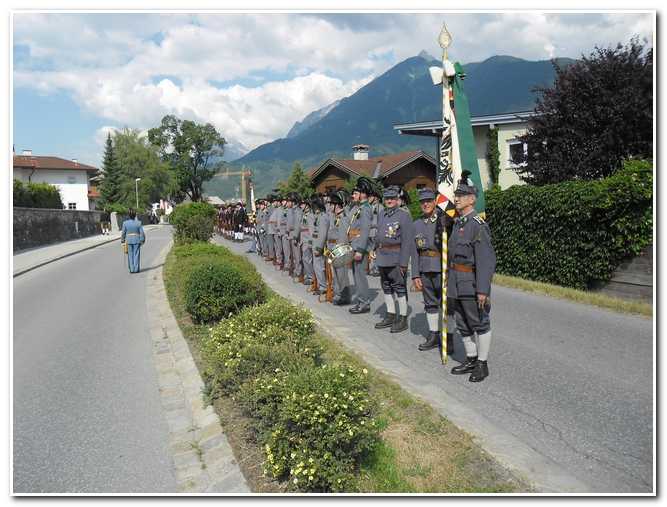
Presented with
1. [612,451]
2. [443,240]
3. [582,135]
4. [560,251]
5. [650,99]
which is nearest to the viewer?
[612,451]

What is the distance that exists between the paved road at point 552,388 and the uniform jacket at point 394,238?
1.09 meters

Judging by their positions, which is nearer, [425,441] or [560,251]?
[425,441]

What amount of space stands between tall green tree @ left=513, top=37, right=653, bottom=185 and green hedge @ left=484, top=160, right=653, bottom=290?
362 centimetres

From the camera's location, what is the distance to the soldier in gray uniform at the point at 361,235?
29.0ft

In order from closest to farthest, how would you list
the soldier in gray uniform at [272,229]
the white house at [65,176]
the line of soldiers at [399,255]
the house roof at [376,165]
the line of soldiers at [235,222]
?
1. the line of soldiers at [399,255]
2. the soldier in gray uniform at [272,229]
3. the line of soldiers at [235,222]
4. the house roof at [376,165]
5. the white house at [65,176]

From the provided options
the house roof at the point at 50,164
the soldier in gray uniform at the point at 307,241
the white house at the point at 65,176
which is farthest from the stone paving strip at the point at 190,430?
the white house at the point at 65,176

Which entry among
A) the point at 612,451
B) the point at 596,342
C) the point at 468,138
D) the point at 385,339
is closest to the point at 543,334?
the point at 596,342

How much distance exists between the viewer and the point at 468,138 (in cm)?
654

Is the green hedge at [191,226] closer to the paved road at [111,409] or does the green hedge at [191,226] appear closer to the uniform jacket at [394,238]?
the paved road at [111,409]

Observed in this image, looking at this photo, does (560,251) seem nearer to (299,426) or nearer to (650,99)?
(650,99)

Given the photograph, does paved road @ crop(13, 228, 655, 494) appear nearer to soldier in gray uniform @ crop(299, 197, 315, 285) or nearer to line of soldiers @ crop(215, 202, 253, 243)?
soldier in gray uniform @ crop(299, 197, 315, 285)

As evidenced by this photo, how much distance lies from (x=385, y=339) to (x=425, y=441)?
3.49m

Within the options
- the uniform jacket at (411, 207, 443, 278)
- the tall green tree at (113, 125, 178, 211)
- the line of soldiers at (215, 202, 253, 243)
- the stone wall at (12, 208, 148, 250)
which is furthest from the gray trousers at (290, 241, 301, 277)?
the tall green tree at (113, 125, 178, 211)

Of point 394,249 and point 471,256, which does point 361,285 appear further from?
point 471,256
